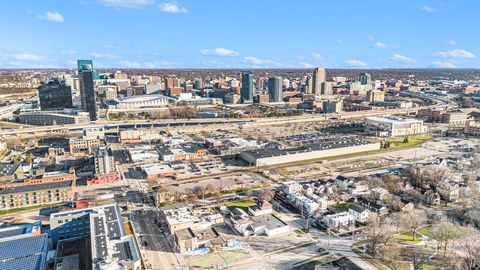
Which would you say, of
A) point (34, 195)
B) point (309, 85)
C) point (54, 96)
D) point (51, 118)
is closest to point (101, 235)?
point (34, 195)

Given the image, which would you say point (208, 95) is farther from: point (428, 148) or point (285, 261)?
point (285, 261)

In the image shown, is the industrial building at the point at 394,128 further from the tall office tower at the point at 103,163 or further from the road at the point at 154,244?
the road at the point at 154,244

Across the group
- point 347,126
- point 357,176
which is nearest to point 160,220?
point 357,176

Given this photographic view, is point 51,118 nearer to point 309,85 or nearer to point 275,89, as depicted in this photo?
point 275,89

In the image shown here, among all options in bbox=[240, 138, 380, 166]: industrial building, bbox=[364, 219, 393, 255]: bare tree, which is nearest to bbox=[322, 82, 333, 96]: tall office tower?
bbox=[240, 138, 380, 166]: industrial building

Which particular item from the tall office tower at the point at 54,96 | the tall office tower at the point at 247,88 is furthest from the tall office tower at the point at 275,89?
the tall office tower at the point at 54,96

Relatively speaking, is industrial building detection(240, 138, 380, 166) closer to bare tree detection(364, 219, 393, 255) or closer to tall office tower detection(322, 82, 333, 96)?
bare tree detection(364, 219, 393, 255)
